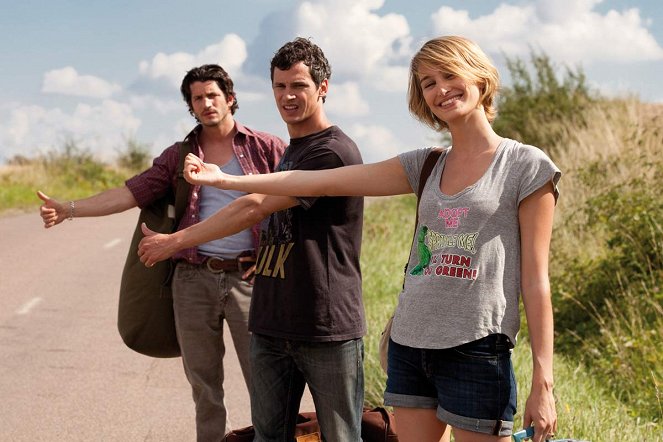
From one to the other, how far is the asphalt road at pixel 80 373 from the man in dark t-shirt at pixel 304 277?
7.53ft

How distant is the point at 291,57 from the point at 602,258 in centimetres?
689

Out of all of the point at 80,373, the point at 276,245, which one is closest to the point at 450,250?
the point at 276,245

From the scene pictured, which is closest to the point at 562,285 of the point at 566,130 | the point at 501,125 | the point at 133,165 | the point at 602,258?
the point at 602,258

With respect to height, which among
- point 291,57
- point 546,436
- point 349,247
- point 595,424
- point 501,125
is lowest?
point 595,424

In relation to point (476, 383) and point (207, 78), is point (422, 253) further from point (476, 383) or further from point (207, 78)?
point (207, 78)

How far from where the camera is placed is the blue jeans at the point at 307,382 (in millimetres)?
3475

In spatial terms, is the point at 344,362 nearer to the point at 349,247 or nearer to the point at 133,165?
the point at 349,247

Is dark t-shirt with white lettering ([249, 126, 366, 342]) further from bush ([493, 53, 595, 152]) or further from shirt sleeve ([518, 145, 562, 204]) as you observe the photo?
bush ([493, 53, 595, 152])

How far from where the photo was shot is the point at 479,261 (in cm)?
266

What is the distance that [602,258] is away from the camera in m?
9.76

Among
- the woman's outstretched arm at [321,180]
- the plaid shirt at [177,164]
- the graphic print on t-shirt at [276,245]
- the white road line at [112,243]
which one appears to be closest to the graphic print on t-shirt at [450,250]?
the woman's outstretched arm at [321,180]

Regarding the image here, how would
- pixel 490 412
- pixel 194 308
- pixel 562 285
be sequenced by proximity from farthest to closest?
pixel 562 285, pixel 194 308, pixel 490 412

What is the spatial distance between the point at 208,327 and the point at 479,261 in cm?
209

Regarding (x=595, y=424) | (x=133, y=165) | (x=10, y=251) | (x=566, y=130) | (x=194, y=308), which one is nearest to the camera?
(x=194, y=308)
